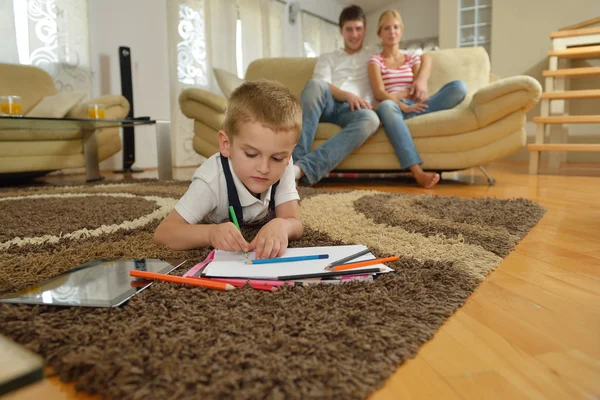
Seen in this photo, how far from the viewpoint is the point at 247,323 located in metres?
0.54

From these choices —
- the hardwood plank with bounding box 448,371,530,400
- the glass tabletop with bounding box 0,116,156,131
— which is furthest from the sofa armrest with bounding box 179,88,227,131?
the hardwood plank with bounding box 448,371,530,400

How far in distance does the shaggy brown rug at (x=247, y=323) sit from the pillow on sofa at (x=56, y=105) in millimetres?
1831

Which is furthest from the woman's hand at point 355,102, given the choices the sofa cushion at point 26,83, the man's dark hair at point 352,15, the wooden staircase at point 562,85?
the sofa cushion at point 26,83

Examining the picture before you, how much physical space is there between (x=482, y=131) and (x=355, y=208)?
4.00 ft

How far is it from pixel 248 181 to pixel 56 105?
228 centimetres

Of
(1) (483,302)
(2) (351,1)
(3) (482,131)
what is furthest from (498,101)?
(2) (351,1)

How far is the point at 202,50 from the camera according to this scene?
4121 millimetres

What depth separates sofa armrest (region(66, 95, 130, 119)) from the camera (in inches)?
109

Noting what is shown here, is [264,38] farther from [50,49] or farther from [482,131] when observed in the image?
[482,131]

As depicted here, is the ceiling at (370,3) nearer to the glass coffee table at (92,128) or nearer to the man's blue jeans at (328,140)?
the man's blue jeans at (328,140)

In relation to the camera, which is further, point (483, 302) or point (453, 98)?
point (453, 98)

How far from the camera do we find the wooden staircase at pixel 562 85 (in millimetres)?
2871

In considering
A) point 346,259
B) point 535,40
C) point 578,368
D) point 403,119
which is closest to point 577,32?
point 535,40

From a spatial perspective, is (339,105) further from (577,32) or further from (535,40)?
(535,40)
